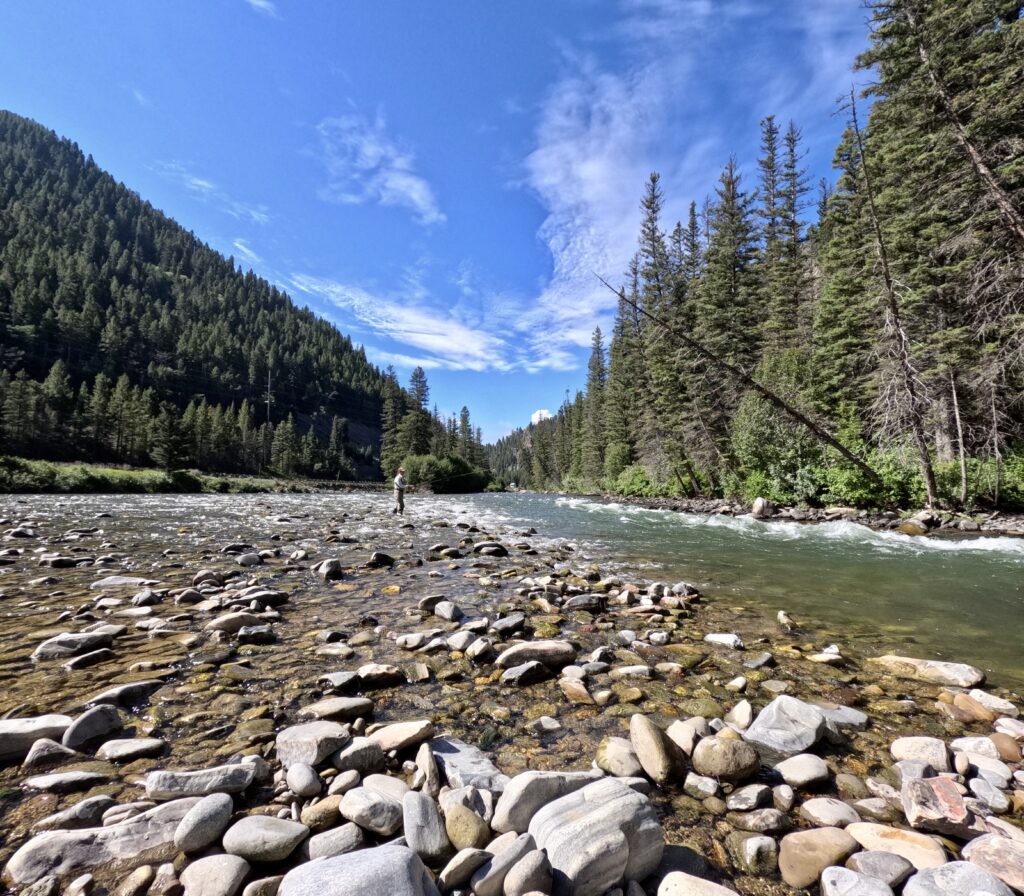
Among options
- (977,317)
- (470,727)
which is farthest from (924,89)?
(470,727)

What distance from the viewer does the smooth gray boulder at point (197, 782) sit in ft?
7.77

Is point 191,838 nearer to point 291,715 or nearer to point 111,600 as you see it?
point 291,715

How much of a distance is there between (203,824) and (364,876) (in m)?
0.96

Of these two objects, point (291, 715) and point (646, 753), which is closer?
point (646, 753)

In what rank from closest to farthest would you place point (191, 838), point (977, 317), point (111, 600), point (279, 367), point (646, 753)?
point (191, 838) → point (646, 753) → point (111, 600) → point (977, 317) → point (279, 367)

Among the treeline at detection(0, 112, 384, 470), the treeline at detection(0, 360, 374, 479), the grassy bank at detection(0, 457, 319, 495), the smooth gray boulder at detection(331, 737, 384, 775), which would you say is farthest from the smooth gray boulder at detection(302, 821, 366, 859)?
the treeline at detection(0, 112, 384, 470)

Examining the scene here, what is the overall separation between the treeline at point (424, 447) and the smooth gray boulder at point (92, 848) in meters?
53.3

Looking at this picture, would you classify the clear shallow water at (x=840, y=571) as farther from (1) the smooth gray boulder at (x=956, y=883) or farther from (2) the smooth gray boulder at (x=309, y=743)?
(2) the smooth gray boulder at (x=309, y=743)

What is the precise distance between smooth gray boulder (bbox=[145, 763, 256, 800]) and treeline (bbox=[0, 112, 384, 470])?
88.5m

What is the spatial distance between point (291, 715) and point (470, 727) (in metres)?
1.35

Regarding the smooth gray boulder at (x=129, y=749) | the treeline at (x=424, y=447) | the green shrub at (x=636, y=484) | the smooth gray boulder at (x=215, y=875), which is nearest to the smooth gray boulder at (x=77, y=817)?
the smooth gray boulder at (x=129, y=749)

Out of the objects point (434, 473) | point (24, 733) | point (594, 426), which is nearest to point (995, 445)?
point (24, 733)

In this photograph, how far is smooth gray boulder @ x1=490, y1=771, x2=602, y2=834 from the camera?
7.28 ft

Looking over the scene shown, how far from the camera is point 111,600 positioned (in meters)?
5.79
